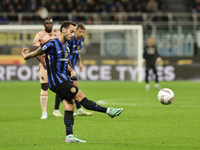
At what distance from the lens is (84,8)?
81.0ft

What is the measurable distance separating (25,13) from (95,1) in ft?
14.7

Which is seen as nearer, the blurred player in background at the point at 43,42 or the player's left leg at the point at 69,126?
the player's left leg at the point at 69,126

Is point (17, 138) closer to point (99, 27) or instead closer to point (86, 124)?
point (86, 124)

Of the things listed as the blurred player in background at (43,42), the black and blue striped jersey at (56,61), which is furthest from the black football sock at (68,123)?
the blurred player in background at (43,42)

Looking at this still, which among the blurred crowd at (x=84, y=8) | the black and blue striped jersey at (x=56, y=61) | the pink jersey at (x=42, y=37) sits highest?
the blurred crowd at (x=84, y=8)

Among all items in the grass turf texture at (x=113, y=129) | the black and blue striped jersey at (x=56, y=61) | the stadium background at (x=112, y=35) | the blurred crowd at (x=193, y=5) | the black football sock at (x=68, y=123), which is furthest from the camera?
the blurred crowd at (x=193, y=5)

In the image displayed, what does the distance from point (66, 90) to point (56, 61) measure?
1.51 feet

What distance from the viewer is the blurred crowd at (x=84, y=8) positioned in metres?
23.9

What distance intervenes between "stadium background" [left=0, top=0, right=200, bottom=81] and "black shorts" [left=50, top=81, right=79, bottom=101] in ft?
48.8

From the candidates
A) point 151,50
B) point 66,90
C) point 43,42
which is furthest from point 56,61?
point 151,50

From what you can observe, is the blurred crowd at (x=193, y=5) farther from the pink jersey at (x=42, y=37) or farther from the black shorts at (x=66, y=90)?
the black shorts at (x=66, y=90)

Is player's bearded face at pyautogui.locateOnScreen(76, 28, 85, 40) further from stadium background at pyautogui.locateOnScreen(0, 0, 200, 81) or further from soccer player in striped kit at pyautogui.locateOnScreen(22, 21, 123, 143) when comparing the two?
stadium background at pyautogui.locateOnScreen(0, 0, 200, 81)

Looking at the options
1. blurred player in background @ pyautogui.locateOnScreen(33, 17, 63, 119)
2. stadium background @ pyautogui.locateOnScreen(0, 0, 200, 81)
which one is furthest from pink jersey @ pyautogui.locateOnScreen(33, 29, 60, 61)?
stadium background @ pyautogui.locateOnScreen(0, 0, 200, 81)

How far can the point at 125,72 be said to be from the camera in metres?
21.5
